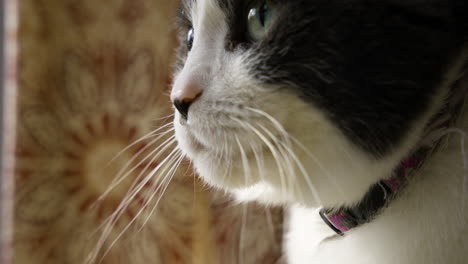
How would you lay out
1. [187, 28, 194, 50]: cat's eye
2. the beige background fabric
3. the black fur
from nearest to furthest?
the black fur < [187, 28, 194, 50]: cat's eye < the beige background fabric

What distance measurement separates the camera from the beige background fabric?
0.78 meters

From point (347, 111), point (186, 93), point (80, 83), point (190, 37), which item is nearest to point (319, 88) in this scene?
point (347, 111)

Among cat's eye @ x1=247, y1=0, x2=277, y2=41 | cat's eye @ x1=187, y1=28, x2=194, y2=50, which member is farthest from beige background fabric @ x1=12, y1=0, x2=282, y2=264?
cat's eye @ x1=247, y1=0, x2=277, y2=41

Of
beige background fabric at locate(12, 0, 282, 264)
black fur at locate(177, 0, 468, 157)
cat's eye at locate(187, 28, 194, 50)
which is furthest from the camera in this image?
beige background fabric at locate(12, 0, 282, 264)

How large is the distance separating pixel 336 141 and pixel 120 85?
0.62 meters

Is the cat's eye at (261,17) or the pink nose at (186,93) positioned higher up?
the cat's eye at (261,17)

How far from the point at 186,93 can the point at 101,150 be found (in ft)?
1.71

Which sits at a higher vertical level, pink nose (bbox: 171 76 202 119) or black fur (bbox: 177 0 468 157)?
pink nose (bbox: 171 76 202 119)

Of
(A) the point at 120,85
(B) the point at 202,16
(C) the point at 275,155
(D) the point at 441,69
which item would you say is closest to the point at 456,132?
(D) the point at 441,69

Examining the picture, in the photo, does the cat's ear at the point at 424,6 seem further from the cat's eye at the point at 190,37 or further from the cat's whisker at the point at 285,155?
the cat's eye at the point at 190,37

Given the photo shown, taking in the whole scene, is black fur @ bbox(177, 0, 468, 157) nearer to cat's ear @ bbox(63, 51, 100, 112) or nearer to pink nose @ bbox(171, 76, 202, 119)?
pink nose @ bbox(171, 76, 202, 119)

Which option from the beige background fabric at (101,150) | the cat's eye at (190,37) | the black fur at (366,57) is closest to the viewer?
the black fur at (366,57)

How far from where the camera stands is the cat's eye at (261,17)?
42 centimetres

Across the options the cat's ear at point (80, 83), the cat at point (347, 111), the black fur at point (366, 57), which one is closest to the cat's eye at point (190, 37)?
the cat at point (347, 111)
